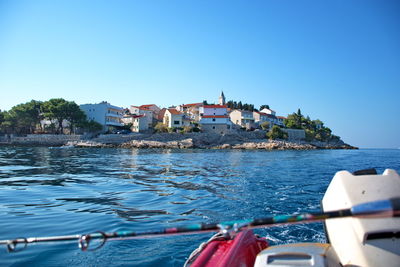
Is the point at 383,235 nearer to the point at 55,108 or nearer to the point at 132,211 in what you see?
the point at 132,211

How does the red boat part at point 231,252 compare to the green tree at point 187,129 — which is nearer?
the red boat part at point 231,252

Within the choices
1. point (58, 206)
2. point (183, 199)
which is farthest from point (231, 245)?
point (58, 206)

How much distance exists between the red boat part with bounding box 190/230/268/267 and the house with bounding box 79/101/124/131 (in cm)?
5724

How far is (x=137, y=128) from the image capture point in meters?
→ 57.8

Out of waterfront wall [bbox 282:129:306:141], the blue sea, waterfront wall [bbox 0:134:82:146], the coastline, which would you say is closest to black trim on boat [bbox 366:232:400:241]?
the blue sea

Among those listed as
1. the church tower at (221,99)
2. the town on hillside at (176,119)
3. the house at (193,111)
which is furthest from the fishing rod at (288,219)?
the church tower at (221,99)

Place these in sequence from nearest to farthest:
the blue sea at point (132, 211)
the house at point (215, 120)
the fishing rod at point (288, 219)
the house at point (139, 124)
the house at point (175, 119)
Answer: the fishing rod at point (288, 219), the blue sea at point (132, 211), the house at point (175, 119), the house at point (139, 124), the house at point (215, 120)

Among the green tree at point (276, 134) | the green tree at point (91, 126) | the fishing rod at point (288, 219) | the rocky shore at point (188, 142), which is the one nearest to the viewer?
the fishing rod at point (288, 219)

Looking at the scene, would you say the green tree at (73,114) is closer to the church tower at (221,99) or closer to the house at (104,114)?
the house at (104,114)

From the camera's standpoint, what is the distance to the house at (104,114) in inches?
2188

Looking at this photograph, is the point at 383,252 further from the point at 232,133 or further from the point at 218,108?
the point at 218,108

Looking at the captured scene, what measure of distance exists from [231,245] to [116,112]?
2393 inches

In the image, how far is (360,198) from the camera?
197 cm

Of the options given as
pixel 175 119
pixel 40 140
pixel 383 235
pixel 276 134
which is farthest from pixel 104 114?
pixel 383 235
